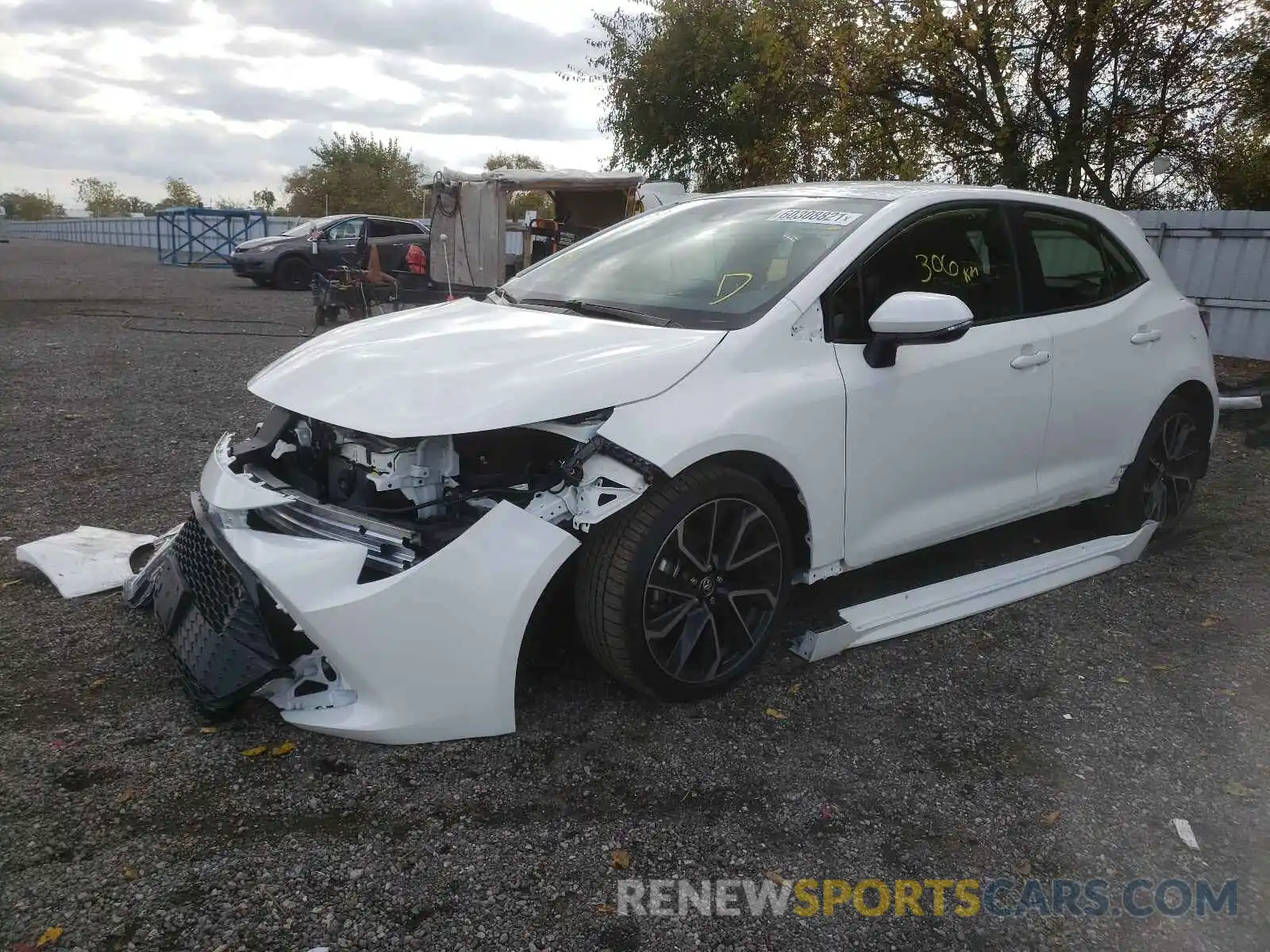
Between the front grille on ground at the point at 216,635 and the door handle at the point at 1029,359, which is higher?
the door handle at the point at 1029,359

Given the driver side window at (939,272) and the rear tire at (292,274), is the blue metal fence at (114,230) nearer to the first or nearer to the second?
the rear tire at (292,274)

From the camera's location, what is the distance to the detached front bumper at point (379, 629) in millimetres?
2520

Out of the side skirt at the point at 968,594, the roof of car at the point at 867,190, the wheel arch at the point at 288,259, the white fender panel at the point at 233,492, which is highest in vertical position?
the wheel arch at the point at 288,259

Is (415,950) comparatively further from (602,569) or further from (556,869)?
(602,569)

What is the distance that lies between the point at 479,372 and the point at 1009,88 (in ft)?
34.2

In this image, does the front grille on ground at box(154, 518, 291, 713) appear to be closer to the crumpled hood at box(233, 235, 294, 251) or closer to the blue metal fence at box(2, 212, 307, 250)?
the crumpled hood at box(233, 235, 294, 251)

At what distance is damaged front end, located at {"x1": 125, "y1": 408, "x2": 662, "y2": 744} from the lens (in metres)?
2.54

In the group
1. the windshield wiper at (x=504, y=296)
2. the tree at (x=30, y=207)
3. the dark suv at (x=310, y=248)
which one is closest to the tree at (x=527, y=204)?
the dark suv at (x=310, y=248)

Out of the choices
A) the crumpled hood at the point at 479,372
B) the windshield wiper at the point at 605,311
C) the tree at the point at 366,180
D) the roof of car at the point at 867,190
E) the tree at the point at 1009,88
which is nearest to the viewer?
the crumpled hood at the point at 479,372

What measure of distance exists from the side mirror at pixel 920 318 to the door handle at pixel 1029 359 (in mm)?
621

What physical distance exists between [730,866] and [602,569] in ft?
2.81

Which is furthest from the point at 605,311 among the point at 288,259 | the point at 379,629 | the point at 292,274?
the point at 292,274

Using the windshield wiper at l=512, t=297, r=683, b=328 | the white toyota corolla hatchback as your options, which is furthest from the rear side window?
the windshield wiper at l=512, t=297, r=683, b=328

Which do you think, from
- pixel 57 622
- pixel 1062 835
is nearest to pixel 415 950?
pixel 1062 835
